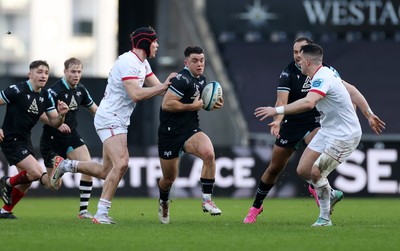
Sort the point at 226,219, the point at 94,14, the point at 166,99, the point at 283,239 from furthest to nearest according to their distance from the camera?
the point at 94,14 < the point at 226,219 < the point at 166,99 < the point at 283,239

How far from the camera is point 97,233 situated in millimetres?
13758

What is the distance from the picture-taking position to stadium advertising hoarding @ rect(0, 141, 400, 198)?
23.4 meters

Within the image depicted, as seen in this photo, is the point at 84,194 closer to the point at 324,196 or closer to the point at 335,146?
the point at 324,196

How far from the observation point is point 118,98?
15172 mm

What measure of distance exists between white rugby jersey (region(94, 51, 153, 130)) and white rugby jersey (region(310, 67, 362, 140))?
7.33 ft

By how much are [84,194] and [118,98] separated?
237cm

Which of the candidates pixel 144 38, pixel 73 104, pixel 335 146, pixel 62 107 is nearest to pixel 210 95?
pixel 144 38

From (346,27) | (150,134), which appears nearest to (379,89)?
(346,27)

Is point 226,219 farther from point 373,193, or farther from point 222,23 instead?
point 222,23

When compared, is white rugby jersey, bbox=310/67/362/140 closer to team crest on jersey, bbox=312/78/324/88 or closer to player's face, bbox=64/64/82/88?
team crest on jersey, bbox=312/78/324/88

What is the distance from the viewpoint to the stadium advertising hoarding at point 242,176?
23406mm

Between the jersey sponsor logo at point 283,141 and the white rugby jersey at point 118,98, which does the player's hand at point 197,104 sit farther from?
the jersey sponsor logo at point 283,141

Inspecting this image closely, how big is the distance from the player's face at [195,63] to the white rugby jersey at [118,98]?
0.56 metres

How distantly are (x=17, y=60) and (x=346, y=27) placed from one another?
21076 millimetres
